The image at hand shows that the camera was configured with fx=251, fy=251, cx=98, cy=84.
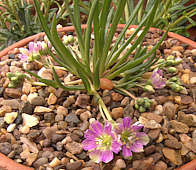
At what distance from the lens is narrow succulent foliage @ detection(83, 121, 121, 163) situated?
0.74 m

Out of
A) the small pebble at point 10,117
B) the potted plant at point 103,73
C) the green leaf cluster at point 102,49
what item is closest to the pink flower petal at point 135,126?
the potted plant at point 103,73

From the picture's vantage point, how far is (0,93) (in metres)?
1.03

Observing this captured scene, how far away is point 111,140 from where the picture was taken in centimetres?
75

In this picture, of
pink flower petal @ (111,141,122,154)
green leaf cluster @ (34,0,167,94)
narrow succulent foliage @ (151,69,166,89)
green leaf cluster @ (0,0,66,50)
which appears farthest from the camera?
green leaf cluster @ (0,0,66,50)

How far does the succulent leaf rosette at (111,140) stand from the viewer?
29.3 inches

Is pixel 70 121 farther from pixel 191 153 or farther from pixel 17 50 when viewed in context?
pixel 17 50

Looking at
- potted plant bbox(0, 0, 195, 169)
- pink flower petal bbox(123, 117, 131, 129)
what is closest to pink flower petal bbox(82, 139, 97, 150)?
potted plant bbox(0, 0, 195, 169)

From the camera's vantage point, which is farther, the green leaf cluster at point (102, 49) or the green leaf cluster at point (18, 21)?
the green leaf cluster at point (18, 21)

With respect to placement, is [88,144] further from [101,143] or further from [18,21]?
[18,21]

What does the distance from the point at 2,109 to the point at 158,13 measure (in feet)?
4.22

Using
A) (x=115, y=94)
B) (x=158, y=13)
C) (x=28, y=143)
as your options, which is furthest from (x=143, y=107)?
(x=158, y=13)

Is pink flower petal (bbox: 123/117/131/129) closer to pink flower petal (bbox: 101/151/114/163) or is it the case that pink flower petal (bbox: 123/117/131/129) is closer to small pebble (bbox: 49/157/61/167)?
pink flower petal (bbox: 101/151/114/163)

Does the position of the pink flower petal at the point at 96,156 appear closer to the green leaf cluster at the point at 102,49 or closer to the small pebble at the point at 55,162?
the small pebble at the point at 55,162

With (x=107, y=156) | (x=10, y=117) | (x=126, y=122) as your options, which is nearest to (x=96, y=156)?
(x=107, y=156)
